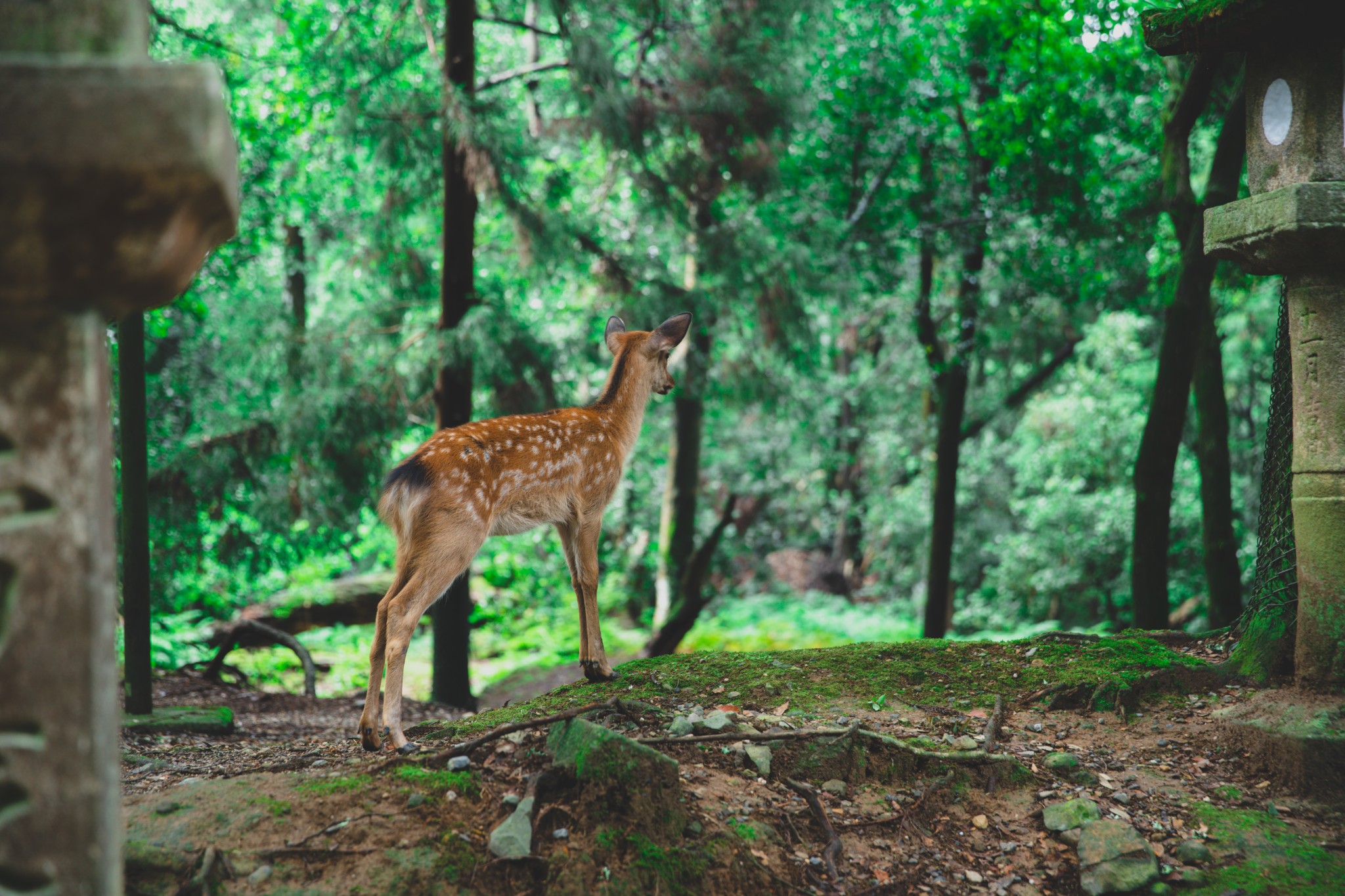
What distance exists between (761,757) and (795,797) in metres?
0.24

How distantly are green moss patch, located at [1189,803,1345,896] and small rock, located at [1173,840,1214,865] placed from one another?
53 millimetres

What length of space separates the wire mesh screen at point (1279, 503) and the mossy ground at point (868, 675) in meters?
0.56

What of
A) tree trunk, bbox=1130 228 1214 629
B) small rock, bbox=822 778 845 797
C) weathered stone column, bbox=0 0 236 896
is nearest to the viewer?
weathered stone column, bbox=0 0 236 896

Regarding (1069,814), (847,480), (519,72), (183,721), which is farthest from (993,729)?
(847,480)

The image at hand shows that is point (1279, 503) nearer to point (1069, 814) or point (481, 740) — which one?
point (1069, 814)

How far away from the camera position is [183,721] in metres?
6.05

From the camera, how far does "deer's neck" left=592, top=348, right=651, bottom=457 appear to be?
586cm

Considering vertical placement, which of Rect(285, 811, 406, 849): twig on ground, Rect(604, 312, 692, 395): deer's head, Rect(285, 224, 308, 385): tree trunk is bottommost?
Rect(285, 811, 406, 849): twig on ground

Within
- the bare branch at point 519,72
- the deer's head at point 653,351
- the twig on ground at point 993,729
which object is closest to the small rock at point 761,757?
the twig on ground at point 993,729

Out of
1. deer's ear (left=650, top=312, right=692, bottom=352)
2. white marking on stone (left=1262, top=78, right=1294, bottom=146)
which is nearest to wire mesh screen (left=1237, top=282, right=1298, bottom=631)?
white marking on stone (left=1262, top=78, right=1294, bottom=146)

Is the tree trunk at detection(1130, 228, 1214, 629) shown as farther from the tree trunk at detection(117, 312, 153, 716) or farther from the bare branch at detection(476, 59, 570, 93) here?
the tree trunk at detection(117, 312, 153, 716)

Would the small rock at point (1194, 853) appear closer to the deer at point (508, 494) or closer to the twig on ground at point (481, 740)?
the twig on ground at point (481, 740)

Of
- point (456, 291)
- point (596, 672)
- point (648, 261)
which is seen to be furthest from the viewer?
point (648, 261)

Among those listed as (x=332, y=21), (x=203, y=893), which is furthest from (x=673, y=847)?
(x=332, y=21)
